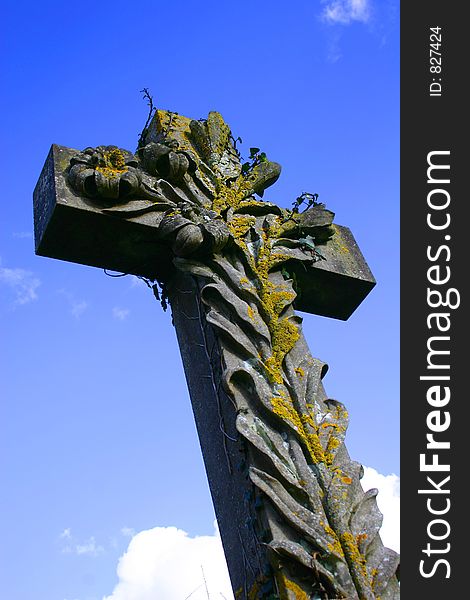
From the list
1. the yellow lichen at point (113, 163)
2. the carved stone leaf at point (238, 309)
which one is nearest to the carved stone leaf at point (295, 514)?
the carved stone leaf at point (238, 309)

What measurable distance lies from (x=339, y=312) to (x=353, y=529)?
1.87 m

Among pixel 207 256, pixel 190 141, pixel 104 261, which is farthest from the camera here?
pixel 190 141

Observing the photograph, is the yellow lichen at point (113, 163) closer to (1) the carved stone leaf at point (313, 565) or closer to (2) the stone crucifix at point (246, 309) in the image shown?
(2) the stone crucifix at point (246, 309)

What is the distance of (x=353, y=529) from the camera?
311cm

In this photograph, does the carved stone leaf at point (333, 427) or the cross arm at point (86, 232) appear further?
the cross arm at point (86, 232)

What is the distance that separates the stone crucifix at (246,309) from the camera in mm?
3023

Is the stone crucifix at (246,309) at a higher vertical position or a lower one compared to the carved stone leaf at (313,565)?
higher

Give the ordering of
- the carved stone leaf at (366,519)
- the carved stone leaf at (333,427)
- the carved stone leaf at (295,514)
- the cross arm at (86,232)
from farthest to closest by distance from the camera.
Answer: the cross arm at (86,232), the carved stone leaf at (333,427), the carved stone leaf at (366,519), the carved stone leaf at (295,514)

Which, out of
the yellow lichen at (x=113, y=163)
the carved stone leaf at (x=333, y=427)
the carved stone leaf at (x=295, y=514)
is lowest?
the carved stone leaf at (x=295, y=514)

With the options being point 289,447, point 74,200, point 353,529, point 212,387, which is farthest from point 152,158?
point 353,529

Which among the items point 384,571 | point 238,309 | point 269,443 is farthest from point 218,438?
point 384,571

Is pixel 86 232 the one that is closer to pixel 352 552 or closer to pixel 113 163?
pixel 113 163

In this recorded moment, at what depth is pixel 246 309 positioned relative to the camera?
12.1ft

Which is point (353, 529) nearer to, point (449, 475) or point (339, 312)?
point (449, 475)
